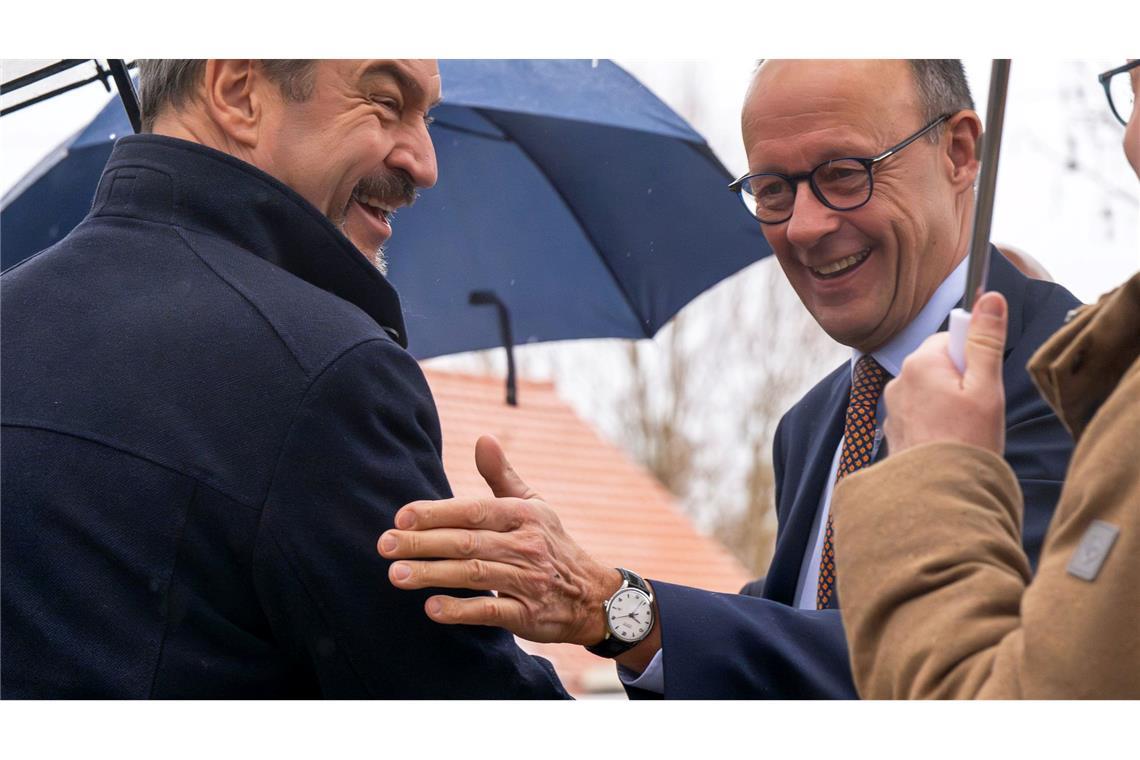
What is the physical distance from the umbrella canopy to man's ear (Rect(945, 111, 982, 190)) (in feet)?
2.91

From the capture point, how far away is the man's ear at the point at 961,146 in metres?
3.03

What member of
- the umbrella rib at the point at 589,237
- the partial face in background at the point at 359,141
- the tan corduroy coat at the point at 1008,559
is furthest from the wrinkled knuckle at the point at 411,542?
the umbrella rib at the point at 589,237

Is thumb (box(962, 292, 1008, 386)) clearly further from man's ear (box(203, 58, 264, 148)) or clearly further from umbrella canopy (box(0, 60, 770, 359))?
umbrella canopy (box(0, 60, 770, 359))

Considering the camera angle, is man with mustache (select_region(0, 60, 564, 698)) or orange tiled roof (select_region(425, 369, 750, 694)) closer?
man with mustache (select_region(0, 60, 564, 698))

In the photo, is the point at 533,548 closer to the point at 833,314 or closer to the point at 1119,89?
the point at 1119,89

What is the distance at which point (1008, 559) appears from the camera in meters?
1.41

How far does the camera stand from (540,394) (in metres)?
13.5

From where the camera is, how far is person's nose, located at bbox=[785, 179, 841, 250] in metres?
3.05

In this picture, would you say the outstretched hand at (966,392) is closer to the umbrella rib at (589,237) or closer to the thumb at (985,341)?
the thumb at (985,341)

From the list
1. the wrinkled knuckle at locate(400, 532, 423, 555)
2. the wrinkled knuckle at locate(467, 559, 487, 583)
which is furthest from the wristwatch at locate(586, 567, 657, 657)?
the wrinkled knuckle at locate(400, 532, 423, 555)

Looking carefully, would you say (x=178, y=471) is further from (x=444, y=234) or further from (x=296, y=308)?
(x=444, y=234)

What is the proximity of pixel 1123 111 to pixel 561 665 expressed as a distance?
814cm

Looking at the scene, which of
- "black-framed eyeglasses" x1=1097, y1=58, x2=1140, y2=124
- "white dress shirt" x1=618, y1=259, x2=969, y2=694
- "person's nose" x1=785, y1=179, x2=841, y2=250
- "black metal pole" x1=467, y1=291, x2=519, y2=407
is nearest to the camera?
"black-framed eyeglasses" x1=1097, y1=58, x2=1140, y2=124

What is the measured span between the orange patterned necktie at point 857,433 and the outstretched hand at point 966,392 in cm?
118
